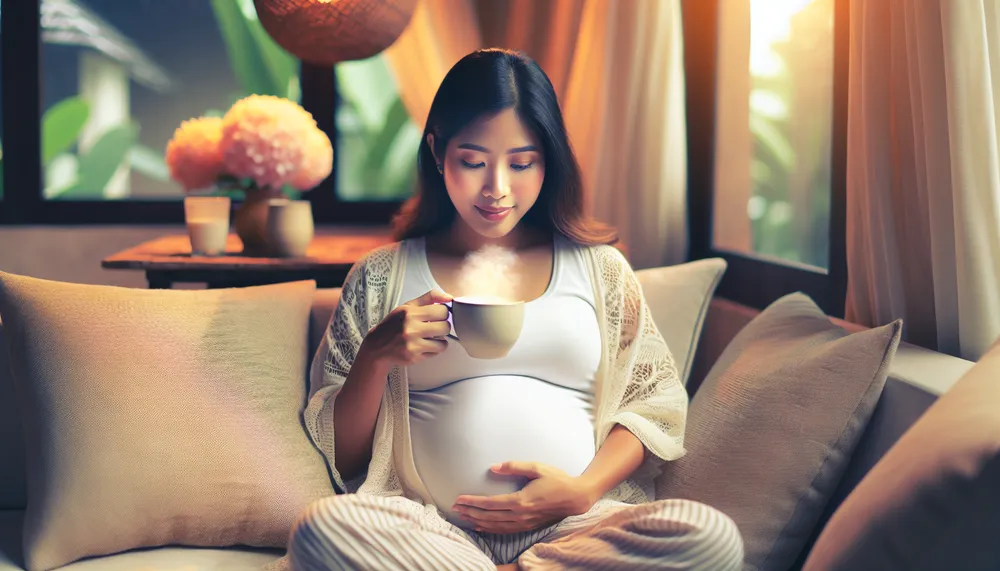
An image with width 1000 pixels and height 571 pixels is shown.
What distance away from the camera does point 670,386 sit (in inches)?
61.0

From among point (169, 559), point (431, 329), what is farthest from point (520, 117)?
point (169, 559)

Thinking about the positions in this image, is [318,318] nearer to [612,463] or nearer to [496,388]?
[496,388]

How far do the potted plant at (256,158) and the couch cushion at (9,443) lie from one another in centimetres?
86

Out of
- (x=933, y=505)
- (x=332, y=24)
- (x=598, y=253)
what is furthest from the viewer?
(x=332, y=24)

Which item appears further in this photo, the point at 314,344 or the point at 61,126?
the point at 61,126

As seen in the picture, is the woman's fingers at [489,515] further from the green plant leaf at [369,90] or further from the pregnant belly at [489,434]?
the green plant leaf at [369,90]

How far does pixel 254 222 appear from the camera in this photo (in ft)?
8.10

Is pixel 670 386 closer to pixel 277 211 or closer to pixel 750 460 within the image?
pixel 750 460

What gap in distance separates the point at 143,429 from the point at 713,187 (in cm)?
192

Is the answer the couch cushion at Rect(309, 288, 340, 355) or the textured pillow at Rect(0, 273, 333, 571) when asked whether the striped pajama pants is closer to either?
the textured pillow at Rect(0, 273, 333, 571)

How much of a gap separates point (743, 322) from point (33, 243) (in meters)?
2.92

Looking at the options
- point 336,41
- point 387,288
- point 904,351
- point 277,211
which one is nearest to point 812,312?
point 904,351

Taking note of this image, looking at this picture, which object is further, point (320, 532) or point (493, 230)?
point (493, 230)

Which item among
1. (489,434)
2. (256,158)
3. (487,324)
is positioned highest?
(256,158)
